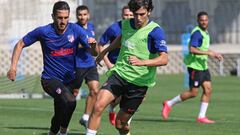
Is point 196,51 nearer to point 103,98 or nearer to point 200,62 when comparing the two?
point 200,62

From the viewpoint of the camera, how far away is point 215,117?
1981 centimetres

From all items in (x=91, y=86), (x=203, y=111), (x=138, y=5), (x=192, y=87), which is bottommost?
(x=203, y=111)

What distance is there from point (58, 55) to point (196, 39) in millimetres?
5824

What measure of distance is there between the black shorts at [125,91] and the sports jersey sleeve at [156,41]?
1.86 feet

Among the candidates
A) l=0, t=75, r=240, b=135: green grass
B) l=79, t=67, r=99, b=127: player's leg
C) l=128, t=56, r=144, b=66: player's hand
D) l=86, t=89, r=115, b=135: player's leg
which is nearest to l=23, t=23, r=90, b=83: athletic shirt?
l=86, t=89, r=115, b=135: player's leg

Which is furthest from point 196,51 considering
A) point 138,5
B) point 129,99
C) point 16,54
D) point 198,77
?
point 138,5

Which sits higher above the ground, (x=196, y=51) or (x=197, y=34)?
(x=197, y=34)

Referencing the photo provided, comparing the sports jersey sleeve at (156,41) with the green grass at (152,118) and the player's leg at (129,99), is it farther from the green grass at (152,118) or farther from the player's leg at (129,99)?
the green grass at (152,118)

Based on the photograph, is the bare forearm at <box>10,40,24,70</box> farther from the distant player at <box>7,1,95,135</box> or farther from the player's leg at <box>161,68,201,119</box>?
the player's leg at <box>161,68,201,119</box>

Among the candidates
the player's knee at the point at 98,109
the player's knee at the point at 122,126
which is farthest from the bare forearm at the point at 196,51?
the player's knee at the point at 98,109

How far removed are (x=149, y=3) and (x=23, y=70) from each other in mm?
24874

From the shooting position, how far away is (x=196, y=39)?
1895cm

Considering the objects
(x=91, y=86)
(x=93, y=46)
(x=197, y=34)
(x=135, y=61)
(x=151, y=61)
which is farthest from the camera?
(x=197, y=34)

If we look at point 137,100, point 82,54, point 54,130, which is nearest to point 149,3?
point 137,100
